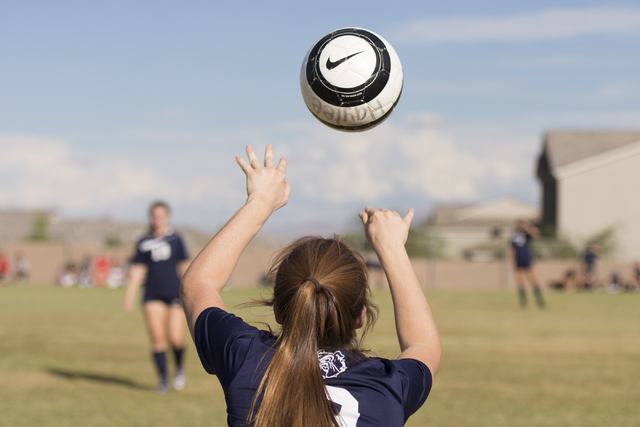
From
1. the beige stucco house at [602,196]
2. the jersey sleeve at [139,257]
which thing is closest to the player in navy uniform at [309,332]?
the jersey sleeve at [139,257]

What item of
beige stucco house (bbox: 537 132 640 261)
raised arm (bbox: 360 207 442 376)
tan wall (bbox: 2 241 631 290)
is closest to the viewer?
raised arm (bbox: 360 207 442 376)

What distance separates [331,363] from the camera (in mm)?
1935

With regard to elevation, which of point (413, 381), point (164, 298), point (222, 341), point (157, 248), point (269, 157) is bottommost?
point (164, 298)

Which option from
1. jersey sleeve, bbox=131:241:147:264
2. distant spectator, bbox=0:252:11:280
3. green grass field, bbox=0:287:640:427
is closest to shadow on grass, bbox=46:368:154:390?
green grass field, bbox=0:287:640:427

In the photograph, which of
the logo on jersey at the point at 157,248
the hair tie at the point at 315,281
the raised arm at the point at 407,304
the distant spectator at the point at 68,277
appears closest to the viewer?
the hair tie at the point at 315,281

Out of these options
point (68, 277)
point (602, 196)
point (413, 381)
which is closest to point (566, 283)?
point (602, 196)

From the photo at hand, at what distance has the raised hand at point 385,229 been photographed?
2.17 metres

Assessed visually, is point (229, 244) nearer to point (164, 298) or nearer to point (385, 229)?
point (385, 229)

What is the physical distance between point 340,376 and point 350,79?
5.90 feet

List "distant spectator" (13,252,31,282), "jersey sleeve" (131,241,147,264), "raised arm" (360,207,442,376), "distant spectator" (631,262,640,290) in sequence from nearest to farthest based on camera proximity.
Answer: "raised arm" (360,207,442,376) → "jersey sleeve" (131,241,147,264) → "distant spectator" (631,262,640,290) → "distant spectator" (13,252,31,282)

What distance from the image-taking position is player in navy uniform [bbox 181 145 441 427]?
186cm

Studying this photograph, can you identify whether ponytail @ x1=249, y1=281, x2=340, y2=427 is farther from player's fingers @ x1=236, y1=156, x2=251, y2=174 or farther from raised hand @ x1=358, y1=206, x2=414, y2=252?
player's fingers @ x1=236, y1=156, x2=251, y2=174

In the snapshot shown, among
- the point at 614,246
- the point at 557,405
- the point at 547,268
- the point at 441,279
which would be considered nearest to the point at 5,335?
the point at 557,405

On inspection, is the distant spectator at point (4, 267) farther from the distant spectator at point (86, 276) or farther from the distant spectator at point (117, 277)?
the distant spectator at point (117, 277)
